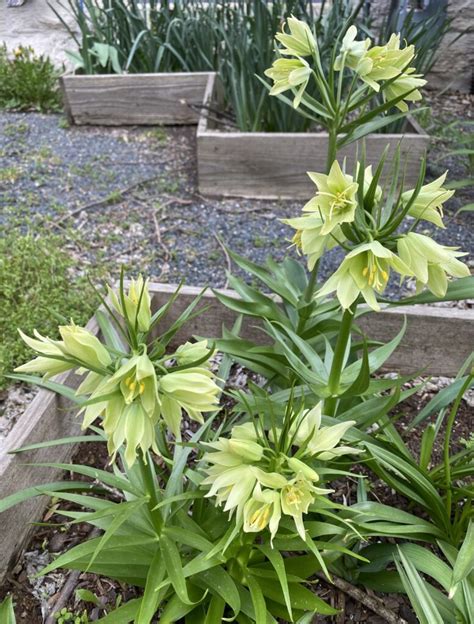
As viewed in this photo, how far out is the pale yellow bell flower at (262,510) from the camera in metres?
0.86

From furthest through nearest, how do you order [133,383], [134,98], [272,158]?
[134,98], [272,158], [133,383]

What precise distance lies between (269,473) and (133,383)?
260 millimetres

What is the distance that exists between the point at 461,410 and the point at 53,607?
1.31 metres

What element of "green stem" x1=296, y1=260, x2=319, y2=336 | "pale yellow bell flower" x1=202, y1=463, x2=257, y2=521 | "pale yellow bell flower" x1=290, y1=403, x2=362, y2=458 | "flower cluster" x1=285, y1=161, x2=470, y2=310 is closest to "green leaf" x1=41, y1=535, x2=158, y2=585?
"pale yellow bell flower" x1=202, y1=463, x2=257, y2=521

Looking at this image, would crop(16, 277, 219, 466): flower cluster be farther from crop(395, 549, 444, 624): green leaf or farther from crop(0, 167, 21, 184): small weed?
crop(0, 167, 21, 184): small weed

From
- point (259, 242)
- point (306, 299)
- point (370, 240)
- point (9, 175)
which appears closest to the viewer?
point (370, 240)

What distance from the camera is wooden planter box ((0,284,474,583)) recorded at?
146 cm

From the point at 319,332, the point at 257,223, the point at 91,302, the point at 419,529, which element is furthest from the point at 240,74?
the point at 419,529

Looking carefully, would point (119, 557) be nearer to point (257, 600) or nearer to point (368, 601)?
point (257, 600)

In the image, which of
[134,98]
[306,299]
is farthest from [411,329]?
[134,98]

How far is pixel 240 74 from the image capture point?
2.99 metres

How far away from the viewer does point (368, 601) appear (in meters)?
1.29

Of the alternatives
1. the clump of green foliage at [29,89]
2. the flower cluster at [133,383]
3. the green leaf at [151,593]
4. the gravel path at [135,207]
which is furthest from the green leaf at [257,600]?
the clump of green foliage at [29,89]

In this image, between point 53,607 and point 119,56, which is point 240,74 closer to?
point 119,56
